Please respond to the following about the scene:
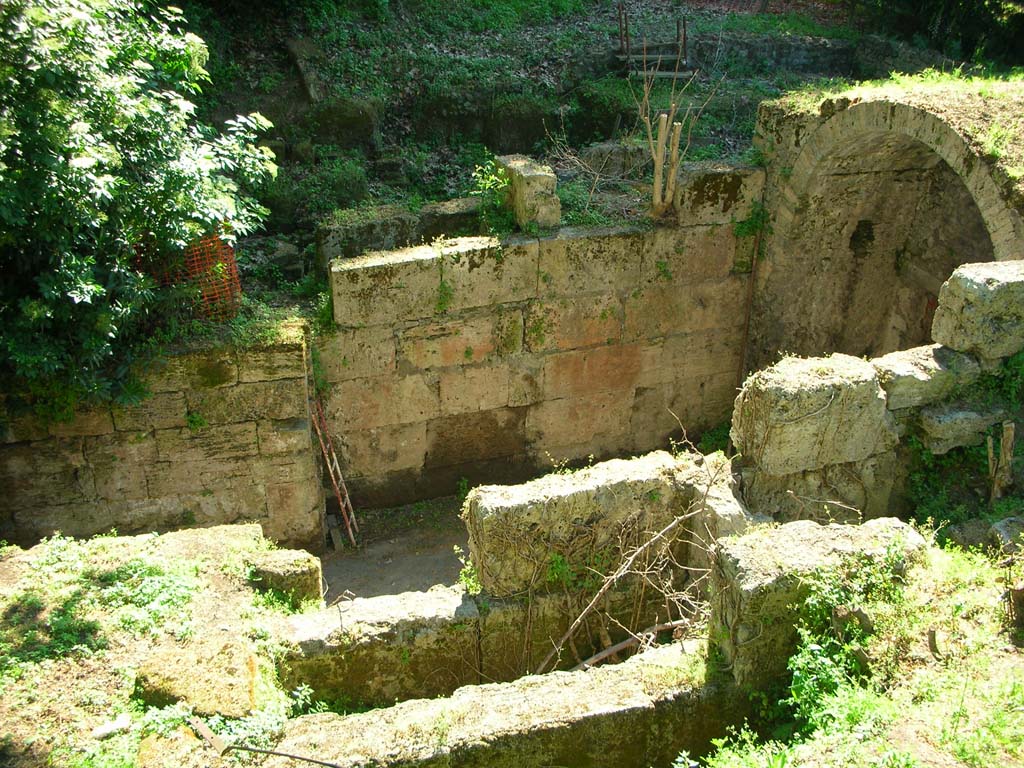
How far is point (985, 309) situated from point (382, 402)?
542cm

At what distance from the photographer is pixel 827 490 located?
6.92 m

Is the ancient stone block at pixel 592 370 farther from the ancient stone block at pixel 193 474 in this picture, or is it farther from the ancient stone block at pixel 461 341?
the ancient stone block at pixel 193 474

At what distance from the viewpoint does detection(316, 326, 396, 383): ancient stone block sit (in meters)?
8.43

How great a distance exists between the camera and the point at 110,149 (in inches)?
253

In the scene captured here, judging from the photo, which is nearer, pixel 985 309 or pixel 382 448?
pixel 985 309

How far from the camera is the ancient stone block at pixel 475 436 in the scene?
9312mm

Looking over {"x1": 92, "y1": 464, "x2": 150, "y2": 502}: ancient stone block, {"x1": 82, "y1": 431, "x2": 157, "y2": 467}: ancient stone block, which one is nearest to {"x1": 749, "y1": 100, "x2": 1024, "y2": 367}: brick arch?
{"x1": 82, "y1": 431, "x2": 157, "y2": 467}: ancient stone block

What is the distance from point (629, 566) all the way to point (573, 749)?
1.71m

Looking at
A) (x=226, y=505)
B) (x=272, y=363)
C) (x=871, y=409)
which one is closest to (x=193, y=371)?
(x=272, y=363)

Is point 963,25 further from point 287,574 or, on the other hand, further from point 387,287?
point 287,574

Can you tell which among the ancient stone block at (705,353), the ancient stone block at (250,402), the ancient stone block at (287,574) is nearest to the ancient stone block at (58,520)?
the ancient stone block at (250,402)

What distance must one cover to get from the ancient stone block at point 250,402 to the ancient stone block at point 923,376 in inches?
193

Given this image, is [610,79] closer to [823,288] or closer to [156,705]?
[823,288]

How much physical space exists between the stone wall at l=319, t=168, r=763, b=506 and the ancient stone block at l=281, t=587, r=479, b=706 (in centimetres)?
Result: 330
